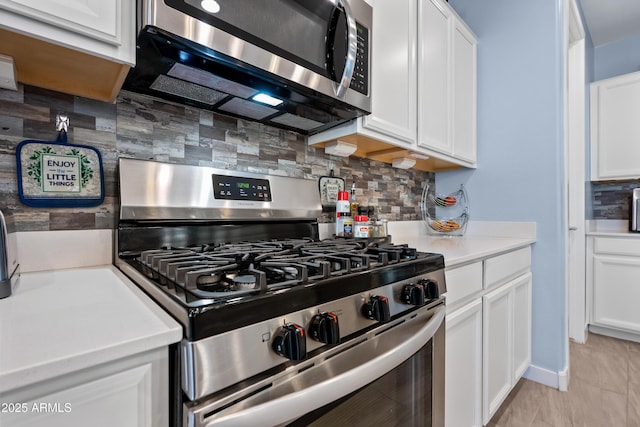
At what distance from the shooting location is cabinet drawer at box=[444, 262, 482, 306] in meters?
1.11

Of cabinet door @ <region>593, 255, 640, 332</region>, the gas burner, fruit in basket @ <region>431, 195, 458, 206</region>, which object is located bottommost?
cabinet door @ <region>593, 255, 640, 332</region>

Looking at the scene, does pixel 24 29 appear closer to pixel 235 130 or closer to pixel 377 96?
pixel 235 130

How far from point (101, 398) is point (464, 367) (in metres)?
1.20

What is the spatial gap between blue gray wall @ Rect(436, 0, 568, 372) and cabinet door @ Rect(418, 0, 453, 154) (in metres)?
0.47

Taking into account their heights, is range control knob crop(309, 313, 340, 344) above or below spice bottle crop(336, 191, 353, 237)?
below

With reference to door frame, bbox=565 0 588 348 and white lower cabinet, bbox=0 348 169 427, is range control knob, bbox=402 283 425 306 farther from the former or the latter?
door frame, bbox=565 0 588 348

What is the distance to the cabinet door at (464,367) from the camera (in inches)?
43.8

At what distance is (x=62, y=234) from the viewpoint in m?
0.85

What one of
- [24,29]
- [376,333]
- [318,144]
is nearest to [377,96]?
[318,144]

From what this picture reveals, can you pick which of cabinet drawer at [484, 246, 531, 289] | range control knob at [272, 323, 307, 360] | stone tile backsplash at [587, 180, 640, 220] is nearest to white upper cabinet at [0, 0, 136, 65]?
range control knob at [272, 323, 307, 360]

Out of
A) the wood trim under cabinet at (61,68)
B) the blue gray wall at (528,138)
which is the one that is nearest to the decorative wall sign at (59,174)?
the wood trim under cabinet at (61,68)

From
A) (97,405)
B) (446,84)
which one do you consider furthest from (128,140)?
(446,84)

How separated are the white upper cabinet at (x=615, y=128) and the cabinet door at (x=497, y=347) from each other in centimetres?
202

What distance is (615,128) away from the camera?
2.69m
